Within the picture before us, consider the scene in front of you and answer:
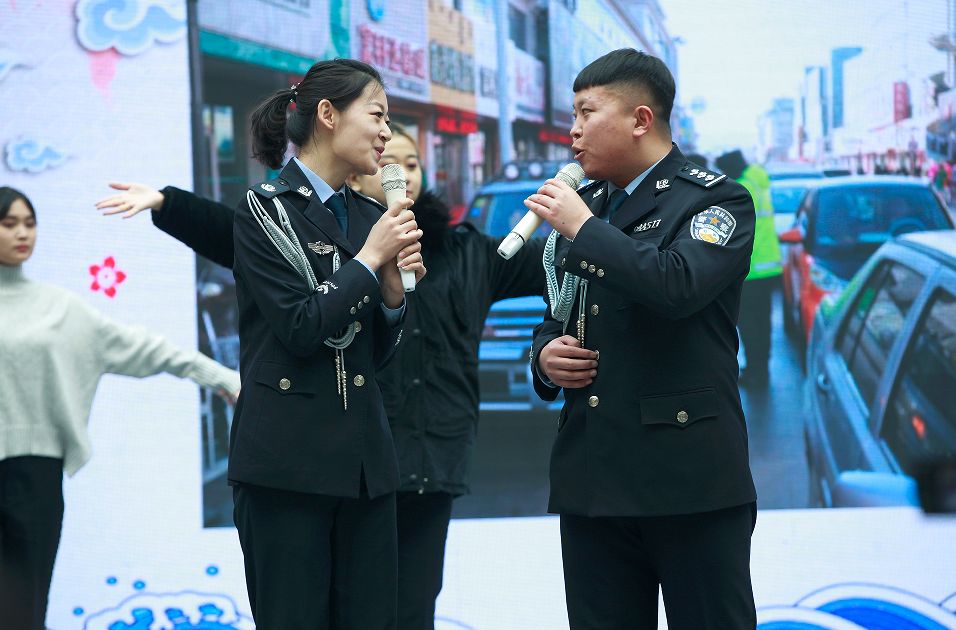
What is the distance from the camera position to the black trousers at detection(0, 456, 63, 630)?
2.81 m

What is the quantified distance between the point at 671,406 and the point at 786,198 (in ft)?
6.40

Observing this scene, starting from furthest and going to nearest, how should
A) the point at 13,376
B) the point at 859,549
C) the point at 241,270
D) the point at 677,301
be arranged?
the point at 859,549 < the point at 13,376 < the point at 241,270 < the point at 677,301

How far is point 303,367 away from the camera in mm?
1693

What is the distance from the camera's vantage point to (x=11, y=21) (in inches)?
134

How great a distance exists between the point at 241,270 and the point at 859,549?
2362mm

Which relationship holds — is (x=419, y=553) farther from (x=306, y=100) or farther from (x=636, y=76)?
(x=636, y=76)

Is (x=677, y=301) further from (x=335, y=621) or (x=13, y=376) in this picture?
(x=13, y=376)

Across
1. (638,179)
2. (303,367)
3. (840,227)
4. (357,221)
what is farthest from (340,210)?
(840,227)

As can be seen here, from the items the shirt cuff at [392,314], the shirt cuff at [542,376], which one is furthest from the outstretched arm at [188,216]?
the shirt cuff at [542,376]

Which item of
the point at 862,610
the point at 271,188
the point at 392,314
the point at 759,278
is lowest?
the point at 862,610

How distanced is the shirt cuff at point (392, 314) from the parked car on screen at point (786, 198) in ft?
6.45

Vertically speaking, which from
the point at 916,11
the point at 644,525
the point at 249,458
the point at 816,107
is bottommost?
the point at 644,525

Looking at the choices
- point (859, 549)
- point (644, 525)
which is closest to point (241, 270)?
point (644, 525)

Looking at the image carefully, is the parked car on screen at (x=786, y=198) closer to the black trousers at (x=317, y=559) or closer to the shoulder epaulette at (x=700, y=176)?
the shoulder epaulette at (x=700, y=176)
